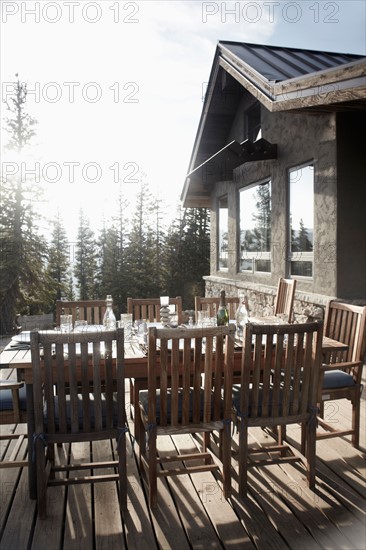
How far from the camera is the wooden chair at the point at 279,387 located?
2502 millimetres

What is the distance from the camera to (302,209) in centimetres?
616

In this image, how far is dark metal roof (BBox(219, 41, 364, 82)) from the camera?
254 inches

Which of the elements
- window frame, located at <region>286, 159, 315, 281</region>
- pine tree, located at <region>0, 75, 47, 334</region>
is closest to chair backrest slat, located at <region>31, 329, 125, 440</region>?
window frame, located at <region>286, 159, 315, 281</region>

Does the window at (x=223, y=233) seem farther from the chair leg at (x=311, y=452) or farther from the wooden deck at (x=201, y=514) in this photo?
the chair leg at (x=311, y=452)

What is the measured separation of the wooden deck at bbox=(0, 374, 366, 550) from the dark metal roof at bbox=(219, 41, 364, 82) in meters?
4.85

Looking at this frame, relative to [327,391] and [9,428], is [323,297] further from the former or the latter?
[9,428]

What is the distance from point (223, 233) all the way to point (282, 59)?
12.5 ft

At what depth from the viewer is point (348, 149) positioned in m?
5.18

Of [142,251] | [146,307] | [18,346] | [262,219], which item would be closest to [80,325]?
[18,346]

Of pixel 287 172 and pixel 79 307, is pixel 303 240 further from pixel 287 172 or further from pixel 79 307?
pixel 79 307

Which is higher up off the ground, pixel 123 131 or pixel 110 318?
pixel 123 131

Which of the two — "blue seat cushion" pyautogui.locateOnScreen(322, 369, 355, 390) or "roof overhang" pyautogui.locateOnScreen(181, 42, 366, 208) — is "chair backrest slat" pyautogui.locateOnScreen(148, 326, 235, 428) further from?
"roof overhang" pyautogui.locateOnScreen(181, 42, 366, 208)

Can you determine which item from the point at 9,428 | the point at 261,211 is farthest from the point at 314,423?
the point at 261,211

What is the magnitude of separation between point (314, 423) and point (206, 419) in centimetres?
68
